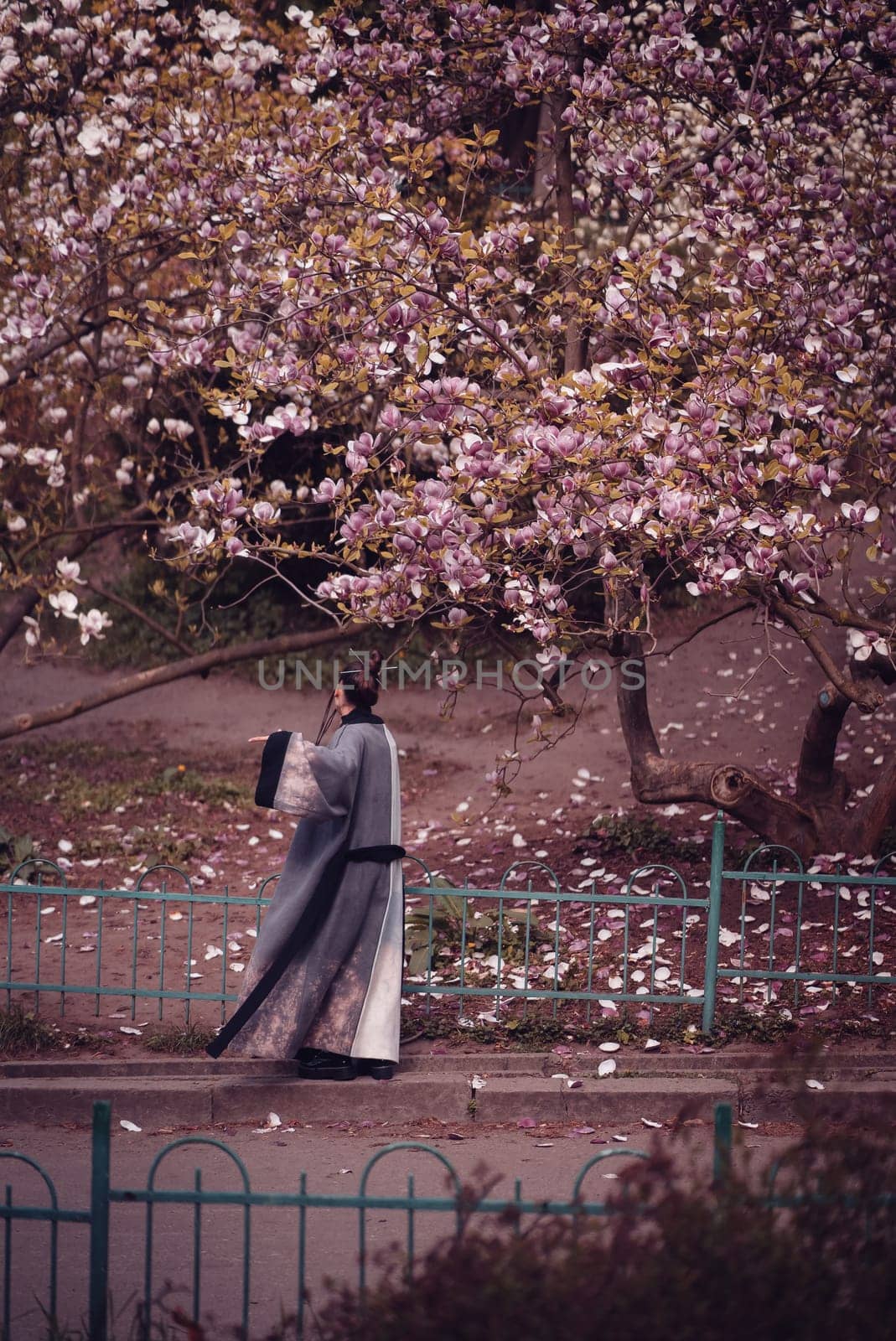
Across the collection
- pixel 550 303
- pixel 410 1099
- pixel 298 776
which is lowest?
pixel 410 1099

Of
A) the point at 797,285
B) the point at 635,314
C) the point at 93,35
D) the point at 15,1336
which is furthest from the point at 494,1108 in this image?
the point at 93,35

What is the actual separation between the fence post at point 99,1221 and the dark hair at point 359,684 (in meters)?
2.51

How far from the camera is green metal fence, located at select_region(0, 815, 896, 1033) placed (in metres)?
5.86

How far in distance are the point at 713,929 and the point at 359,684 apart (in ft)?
5.84

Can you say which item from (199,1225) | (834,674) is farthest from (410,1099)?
(834,674)

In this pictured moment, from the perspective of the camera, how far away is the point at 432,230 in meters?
6.23

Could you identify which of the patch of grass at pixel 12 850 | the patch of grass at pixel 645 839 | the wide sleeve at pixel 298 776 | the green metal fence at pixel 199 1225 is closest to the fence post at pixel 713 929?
the green metal fence at pixel 199 1225

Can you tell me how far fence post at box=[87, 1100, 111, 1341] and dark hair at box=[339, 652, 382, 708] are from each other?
2.51 meters

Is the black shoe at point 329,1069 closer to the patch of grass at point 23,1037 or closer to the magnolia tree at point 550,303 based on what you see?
the patch of grass at point 23,1037

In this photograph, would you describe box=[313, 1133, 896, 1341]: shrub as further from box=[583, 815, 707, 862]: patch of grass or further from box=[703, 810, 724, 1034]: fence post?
box=[583, 815, 707, 862]: patch of grass

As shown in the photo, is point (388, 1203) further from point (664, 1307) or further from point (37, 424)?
point (37, 424)

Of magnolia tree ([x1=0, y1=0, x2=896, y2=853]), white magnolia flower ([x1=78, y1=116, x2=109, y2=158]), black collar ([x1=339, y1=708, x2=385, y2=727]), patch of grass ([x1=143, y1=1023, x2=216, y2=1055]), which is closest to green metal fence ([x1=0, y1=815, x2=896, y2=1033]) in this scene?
patch of grass ([x1=143, y1=1023, x2=216, y2=1055])

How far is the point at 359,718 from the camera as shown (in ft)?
18.1

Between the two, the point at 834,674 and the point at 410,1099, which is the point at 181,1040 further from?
the point at 834,674
